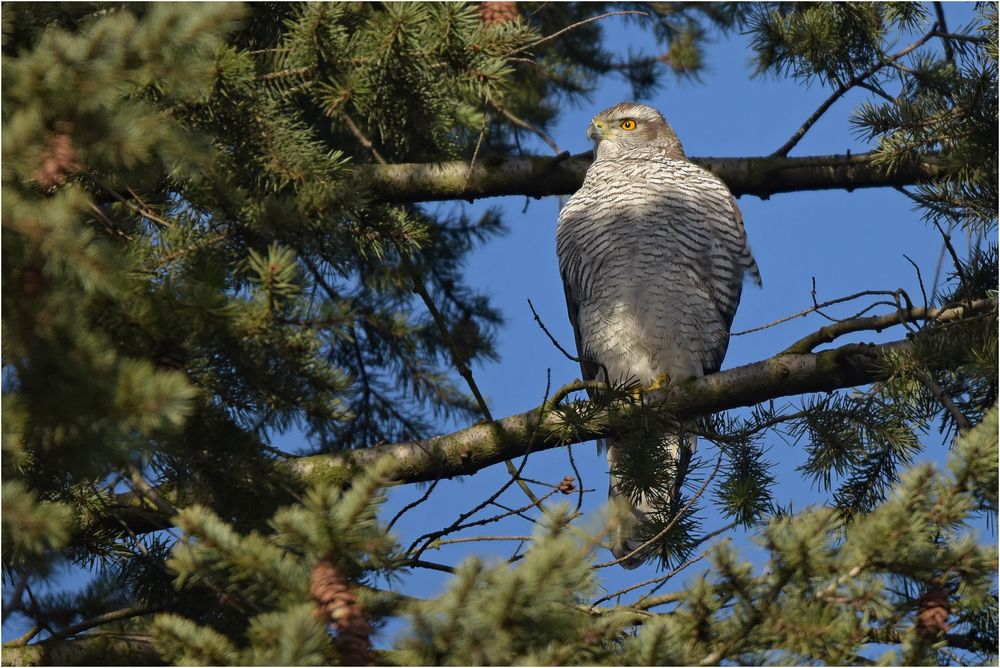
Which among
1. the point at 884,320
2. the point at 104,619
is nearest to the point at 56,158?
the point at 104,619

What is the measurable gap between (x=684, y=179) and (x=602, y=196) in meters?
0.43

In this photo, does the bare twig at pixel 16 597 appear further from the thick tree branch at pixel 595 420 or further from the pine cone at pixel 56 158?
the pine cone at pixel 56 158

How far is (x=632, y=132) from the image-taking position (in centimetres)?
586

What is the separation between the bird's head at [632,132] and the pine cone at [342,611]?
155 inches

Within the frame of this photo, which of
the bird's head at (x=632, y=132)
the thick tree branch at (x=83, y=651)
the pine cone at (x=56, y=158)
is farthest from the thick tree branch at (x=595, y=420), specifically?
the bird's head at (x=632, y=132)

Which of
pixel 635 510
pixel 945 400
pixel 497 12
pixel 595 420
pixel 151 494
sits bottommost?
pixel 151 494

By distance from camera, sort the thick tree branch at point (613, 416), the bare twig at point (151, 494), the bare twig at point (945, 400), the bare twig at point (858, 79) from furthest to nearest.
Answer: the bare twig at point (858, 79), the thick tree branch at point (613, 416), the bare twig at point (945, 400), the bare twig at point (151, 494)

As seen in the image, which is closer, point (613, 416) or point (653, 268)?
point (613, 416)

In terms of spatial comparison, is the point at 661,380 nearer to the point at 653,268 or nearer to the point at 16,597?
the point at 653,268

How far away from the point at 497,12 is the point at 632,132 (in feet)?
→ 3.78

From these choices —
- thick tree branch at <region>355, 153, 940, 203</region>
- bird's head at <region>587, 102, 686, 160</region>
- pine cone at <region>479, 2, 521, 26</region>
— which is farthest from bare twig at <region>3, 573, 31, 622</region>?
bird's head at <region>587, 102, 686, 160</region>

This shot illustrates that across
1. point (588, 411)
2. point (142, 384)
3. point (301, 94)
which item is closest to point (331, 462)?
point (588, 411)

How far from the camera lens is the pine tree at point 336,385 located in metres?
2.08

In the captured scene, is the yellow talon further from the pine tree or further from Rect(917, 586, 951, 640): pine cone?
Rect(917, 586, 951, 640): pine cone
